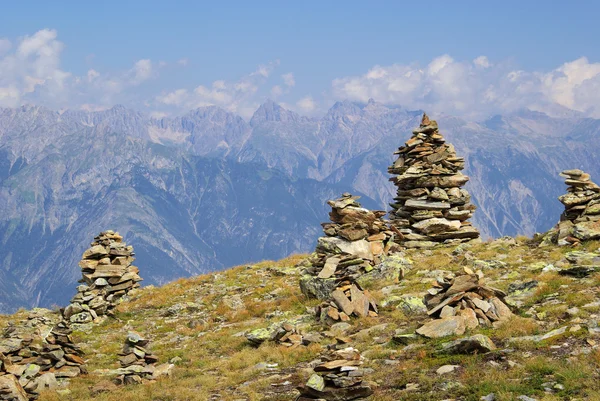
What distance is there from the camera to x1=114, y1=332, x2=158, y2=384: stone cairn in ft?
71.0

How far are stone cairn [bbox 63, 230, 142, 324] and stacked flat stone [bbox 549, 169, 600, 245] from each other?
101 ft

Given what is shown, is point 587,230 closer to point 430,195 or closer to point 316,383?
point 430,195

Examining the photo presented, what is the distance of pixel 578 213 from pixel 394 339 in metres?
22.7

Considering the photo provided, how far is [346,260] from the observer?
33562 millimetres

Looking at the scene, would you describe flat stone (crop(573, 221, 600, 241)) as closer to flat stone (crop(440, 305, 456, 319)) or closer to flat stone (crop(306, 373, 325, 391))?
flat stone (crop(440, 305, 456, 319))

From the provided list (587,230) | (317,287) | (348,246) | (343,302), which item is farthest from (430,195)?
(343,302)

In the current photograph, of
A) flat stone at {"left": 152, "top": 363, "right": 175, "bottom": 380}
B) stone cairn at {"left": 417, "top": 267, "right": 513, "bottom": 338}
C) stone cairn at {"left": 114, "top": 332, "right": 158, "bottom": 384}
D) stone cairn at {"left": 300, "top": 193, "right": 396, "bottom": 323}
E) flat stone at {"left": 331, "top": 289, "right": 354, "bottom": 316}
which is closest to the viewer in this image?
stone cairn at {"left": 417, "top": 267, "right": 513, "bottom": 338}

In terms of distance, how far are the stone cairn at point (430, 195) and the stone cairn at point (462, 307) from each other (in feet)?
63.9

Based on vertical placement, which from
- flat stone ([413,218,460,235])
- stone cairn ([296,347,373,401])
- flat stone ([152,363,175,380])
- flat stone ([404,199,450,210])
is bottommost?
stone cairn ([296,347,373,401])

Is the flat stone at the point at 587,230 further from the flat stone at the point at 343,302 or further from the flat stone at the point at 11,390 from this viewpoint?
the flat stone at the point at 11,390

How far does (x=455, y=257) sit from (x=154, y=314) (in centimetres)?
2032

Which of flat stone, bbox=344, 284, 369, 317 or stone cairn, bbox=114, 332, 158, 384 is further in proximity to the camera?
flat stone, bbox=344, 284, 369, 317

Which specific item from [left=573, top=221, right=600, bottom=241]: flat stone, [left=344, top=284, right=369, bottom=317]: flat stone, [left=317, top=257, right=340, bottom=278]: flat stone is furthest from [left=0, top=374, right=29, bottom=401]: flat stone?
[left=573, top=221, right=600, bottom=241]: flat stone

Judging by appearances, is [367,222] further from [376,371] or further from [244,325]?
[376,371]
